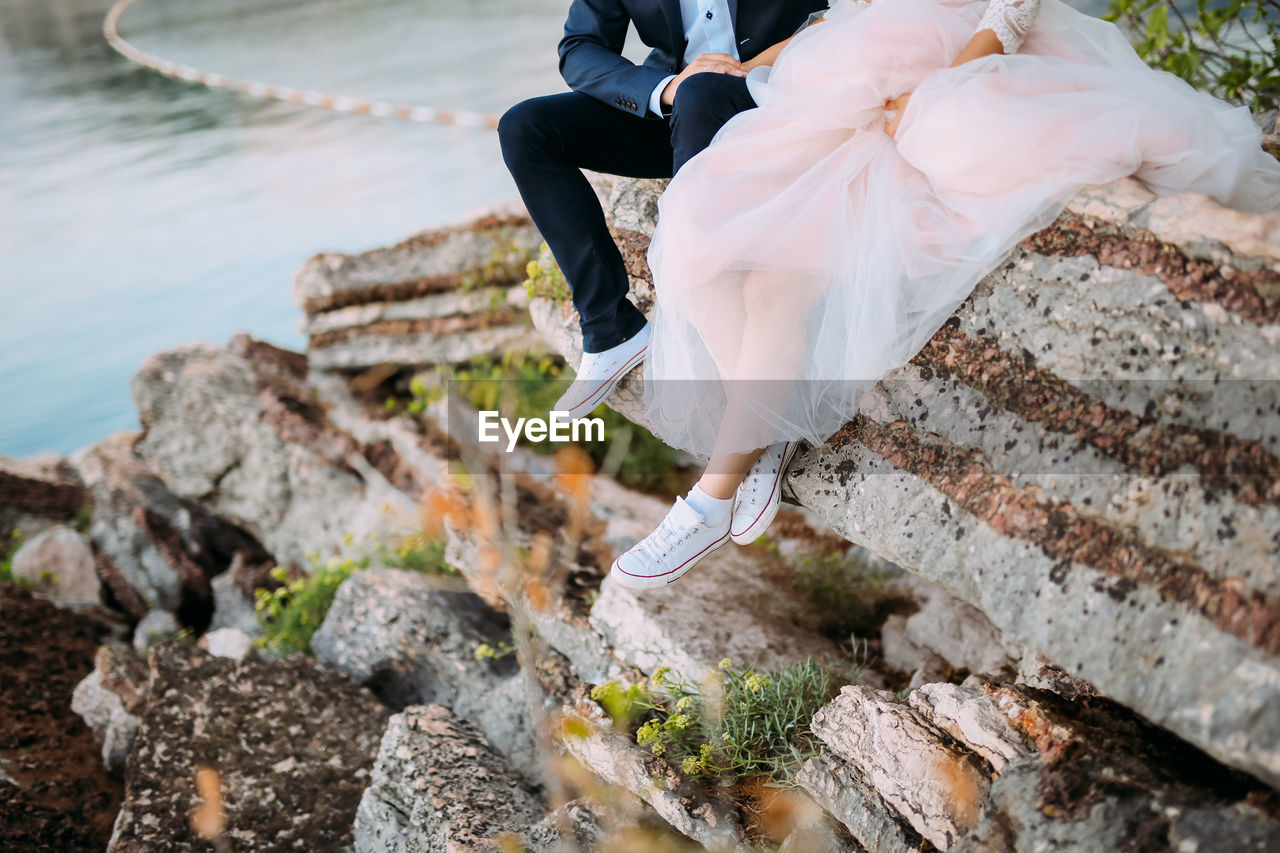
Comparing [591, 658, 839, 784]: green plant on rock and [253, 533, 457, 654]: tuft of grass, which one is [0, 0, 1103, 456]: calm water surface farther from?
[591, 658, 839, 784]: green plant on rock

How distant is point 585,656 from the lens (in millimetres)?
2346

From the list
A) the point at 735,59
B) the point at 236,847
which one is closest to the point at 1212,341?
the point at 735,59

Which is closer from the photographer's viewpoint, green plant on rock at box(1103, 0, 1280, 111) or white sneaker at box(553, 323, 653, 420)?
white sneaker at box(553, 323, 653, 420)

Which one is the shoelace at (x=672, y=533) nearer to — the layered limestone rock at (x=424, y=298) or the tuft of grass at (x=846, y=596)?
the tuft of grass at (x=846, y=596)

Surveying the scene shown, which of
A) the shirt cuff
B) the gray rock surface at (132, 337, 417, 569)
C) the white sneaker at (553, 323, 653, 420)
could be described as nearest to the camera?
the shirt cuff

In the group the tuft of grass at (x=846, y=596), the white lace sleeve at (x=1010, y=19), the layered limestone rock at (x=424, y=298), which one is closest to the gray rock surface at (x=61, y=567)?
the layered limestone rock at (x=424, y=298)

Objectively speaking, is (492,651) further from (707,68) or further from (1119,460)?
(1119,460)

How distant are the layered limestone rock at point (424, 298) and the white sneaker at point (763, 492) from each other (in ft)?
7.09

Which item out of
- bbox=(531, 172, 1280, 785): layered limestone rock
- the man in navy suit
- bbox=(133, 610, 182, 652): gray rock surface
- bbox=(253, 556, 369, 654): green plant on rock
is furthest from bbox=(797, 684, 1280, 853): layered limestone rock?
bbox=(133, 610, 182, 652): gray rock surface

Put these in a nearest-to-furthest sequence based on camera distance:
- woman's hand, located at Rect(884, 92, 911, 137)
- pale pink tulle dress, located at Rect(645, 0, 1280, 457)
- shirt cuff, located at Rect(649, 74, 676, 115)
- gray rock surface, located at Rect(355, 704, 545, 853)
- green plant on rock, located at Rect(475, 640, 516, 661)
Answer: pale pink tulle dress, located at Rect(645, 0, 1280, 457)
woman's hand, located at Rect(884, 92, 911, 137)
gray rock surface, located at Rect(355, 704, 545, 853)
shirt cuff, located at Rect(649, 74, 676, 115)
green plant on rock, located at Rect(475, 640, 516, 661)

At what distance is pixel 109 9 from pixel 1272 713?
11800 millimetres

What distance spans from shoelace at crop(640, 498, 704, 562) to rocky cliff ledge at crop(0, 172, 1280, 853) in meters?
0.23

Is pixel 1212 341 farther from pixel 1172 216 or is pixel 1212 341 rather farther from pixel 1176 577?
pixel 1176 577

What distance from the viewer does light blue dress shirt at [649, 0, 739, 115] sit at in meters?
2.11
